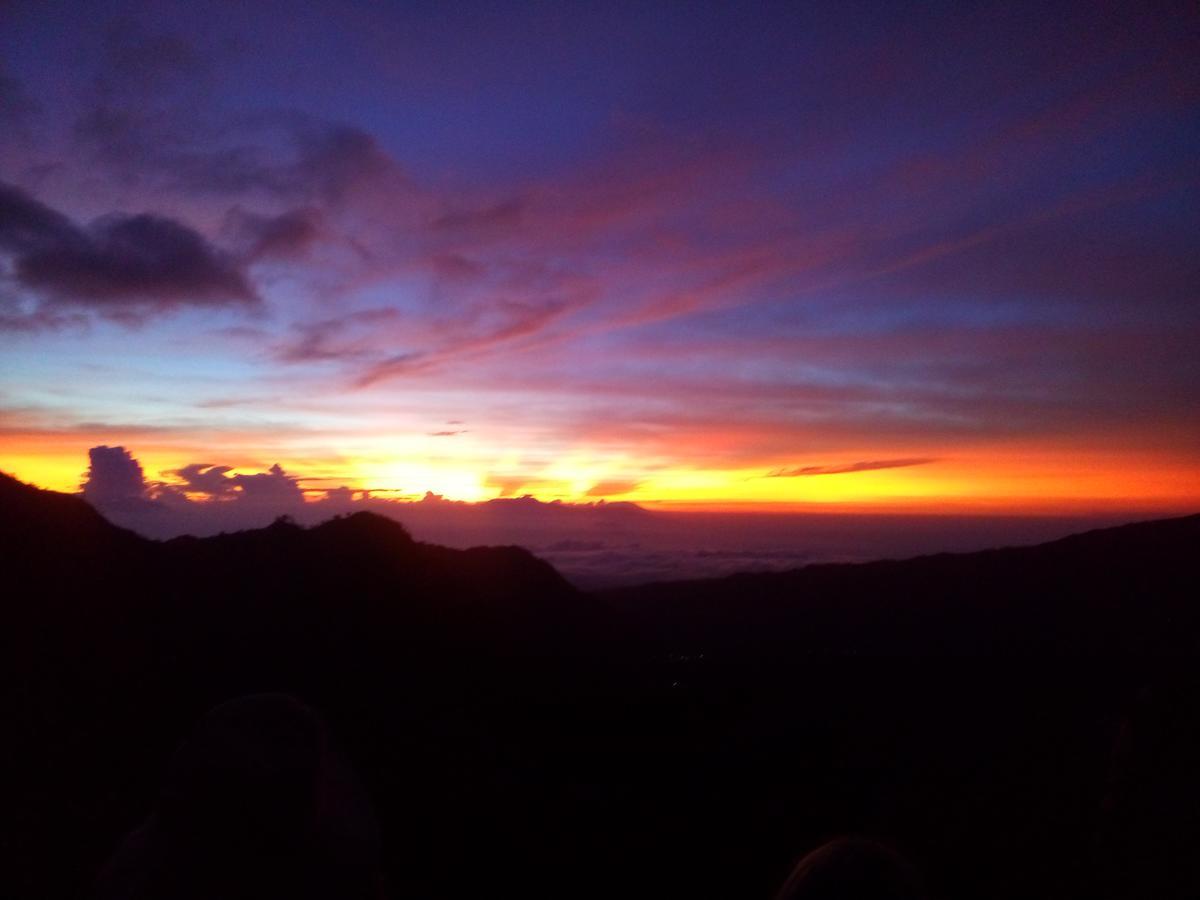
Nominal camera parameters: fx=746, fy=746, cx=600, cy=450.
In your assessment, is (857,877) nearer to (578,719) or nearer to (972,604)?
(578,719)


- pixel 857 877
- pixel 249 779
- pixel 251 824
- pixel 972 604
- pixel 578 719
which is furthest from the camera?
pixel 972 604

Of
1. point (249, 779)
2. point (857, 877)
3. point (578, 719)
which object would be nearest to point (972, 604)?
point (578, 719)

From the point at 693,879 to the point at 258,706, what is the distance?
7.44 metres

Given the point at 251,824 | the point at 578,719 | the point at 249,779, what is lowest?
the point at 578,719

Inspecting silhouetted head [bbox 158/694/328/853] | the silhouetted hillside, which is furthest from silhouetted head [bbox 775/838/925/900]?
the silhouetted hillside

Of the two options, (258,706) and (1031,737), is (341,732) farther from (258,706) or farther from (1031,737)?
(1031,737)

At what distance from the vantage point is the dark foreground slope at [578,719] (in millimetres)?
9102

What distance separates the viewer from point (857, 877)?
145 inches

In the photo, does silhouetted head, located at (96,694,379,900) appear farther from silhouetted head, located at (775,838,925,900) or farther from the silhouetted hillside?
the silhouetted hillside

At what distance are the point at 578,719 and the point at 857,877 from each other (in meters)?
11.2

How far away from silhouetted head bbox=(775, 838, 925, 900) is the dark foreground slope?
4891mm

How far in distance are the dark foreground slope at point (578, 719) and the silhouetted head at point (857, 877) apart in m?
4.89

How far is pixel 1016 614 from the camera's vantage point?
22.0 metres

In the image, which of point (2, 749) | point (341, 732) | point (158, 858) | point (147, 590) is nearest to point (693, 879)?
point (341, 732)
